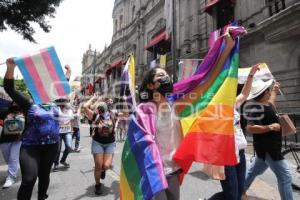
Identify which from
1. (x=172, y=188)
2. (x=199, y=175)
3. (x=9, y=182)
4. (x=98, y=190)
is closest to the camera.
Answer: (x=172, y=188)

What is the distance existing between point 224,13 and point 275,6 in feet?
15.2

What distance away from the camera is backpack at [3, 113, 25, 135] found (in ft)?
19.9

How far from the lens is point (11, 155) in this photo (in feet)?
19.2

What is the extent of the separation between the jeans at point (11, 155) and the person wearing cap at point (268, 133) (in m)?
4.28

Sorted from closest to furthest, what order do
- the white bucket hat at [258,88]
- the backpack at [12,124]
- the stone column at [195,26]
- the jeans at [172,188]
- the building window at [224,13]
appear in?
the jeans at [172,188] → the white bucket hat at [258,88] → the backpack at [12,124] → the building window at [224,13] → the stone column at [195,26]

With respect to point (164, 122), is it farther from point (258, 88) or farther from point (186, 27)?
point (186, 27)

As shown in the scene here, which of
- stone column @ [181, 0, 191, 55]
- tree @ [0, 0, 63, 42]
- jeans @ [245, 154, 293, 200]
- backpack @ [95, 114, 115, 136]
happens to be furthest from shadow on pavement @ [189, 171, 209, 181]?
stone column @ [181, 0, 191, 55]

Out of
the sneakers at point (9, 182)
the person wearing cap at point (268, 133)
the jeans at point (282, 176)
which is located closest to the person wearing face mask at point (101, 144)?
the sneakers at point (9, 182)

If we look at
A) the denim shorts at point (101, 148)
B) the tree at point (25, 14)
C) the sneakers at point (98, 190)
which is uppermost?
the tree at point (25, 14)

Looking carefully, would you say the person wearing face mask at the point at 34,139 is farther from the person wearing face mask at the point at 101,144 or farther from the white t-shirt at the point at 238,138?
the white t-shirt at the point at 238,138

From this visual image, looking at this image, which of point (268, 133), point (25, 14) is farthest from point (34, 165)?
point (25, 14)

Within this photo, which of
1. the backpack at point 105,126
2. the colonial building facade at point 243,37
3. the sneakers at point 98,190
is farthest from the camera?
the colonial building facade at point 243,37

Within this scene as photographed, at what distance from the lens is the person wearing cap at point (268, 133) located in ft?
12.2

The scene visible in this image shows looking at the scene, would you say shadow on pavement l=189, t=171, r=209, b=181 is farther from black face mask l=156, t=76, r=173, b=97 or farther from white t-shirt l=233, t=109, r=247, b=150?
black face mask l=156, t=76, r=173, b=97
